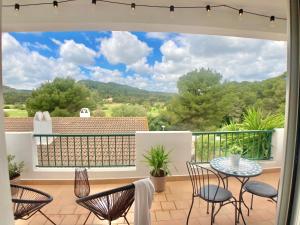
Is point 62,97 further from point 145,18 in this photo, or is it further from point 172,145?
point 172,145

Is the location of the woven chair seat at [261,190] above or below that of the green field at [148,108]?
below

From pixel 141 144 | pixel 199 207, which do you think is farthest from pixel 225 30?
pixel 199 207

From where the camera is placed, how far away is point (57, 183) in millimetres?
3582

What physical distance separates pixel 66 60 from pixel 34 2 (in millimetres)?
12189

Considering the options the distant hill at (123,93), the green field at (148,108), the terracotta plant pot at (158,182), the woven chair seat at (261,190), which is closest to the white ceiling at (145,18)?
the terracotta plant pot at (158,182)

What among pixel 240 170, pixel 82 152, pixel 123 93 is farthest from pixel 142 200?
pixel 123 93

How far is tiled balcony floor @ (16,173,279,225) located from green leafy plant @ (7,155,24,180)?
0.47 metres

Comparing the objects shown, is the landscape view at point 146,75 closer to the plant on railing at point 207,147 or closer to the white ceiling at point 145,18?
the plant on railing at point 207,147

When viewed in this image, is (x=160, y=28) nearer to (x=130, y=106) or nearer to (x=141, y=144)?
(x=141, y=144)

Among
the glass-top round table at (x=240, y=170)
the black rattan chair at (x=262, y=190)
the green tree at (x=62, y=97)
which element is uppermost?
the green tree at (x=62, y=97)

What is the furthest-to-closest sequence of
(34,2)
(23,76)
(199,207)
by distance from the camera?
(23,76) → (34,2) → (199,207)

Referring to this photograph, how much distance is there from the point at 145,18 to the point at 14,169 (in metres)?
3.10

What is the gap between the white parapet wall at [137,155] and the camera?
3525 mm

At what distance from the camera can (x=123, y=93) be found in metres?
12.7
